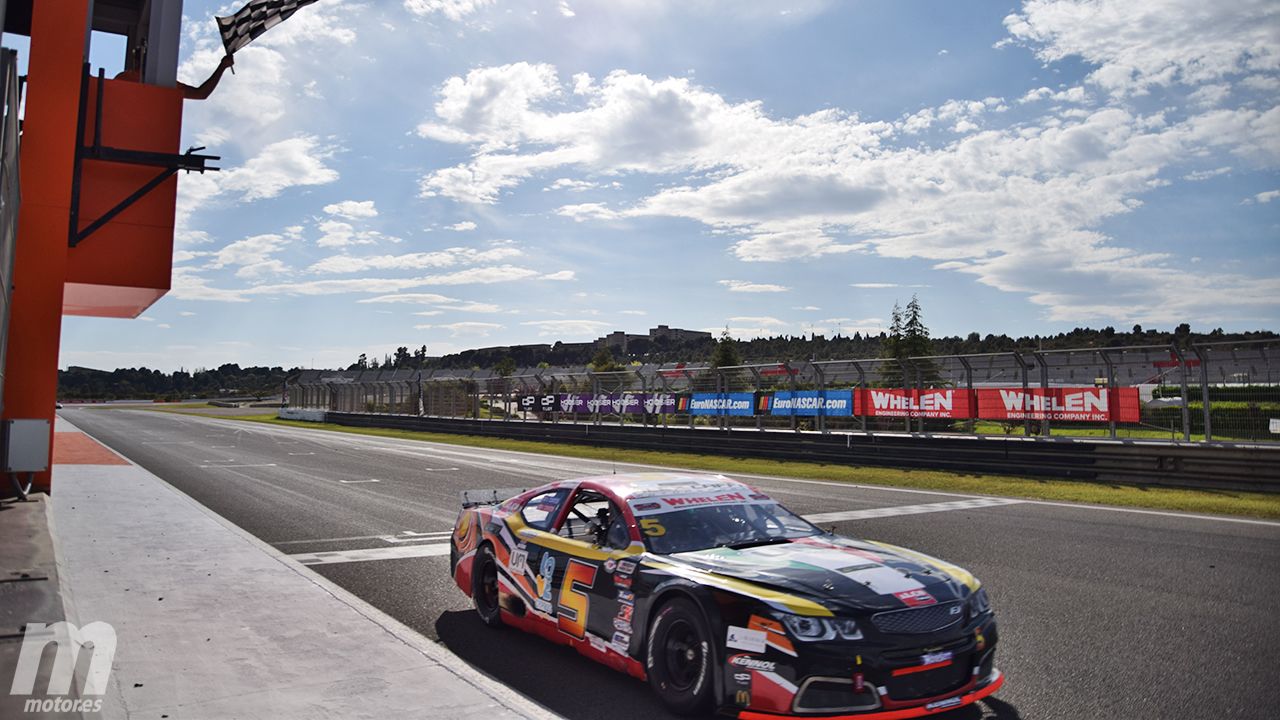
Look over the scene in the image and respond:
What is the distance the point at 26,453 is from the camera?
378 inches

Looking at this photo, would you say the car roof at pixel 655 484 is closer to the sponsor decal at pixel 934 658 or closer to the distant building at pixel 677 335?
the sponsor decal at pixel 934 658

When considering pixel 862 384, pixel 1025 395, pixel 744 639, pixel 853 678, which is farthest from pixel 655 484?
pixel 862 384

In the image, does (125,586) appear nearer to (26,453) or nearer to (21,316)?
(26,453)

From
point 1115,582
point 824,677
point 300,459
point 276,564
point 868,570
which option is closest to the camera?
point 824,677

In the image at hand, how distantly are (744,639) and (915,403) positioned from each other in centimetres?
1795

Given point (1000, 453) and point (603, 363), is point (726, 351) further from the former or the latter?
point (1000, 453)

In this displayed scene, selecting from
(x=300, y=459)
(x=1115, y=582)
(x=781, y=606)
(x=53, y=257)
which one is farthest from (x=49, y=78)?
(x=300, y=459)

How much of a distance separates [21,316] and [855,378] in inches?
699

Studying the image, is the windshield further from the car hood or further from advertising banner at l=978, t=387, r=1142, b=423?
advertising banner at l=978, t=387, r=1142, b=423

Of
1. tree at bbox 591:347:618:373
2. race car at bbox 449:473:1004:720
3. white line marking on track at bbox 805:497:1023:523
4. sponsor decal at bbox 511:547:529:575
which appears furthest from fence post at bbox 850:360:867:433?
tree at bbox 591:347:618:373

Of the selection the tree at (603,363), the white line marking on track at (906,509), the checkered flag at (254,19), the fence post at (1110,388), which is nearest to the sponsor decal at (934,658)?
the white line marking on track at (906,509)

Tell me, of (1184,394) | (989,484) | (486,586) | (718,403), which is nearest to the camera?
(486,586)

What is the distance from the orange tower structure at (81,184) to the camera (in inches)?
400

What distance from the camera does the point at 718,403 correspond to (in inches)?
1061
